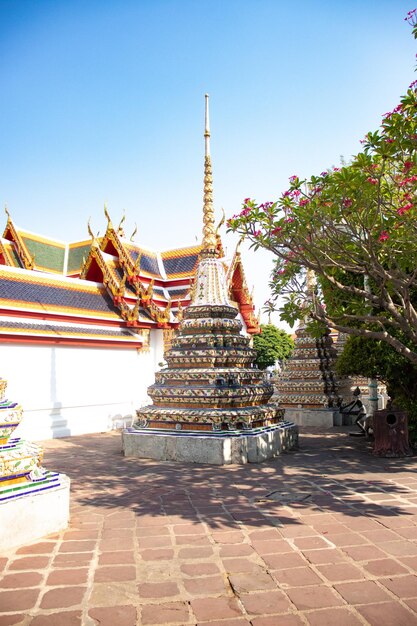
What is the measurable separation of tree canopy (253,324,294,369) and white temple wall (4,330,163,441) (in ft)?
71.1

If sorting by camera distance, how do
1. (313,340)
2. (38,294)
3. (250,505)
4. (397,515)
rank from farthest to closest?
(313,340) → (38,294) → (250,505) → (397,515)

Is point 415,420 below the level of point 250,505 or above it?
above

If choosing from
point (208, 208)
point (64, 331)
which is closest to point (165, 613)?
point (208, 208)

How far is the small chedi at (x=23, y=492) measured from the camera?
196 inches

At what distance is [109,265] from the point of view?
63.9 feet

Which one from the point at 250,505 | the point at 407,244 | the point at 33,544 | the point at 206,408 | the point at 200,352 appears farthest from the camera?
the point at 200,352

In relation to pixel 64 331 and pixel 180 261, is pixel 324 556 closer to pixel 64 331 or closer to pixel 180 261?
pixel 64 331

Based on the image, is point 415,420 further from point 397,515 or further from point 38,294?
point 38,294

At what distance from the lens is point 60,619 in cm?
352

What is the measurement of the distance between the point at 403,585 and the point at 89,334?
13.1 metres

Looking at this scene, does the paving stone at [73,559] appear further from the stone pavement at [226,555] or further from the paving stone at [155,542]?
the paving stone at [155,542]

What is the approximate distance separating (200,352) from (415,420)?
4.89 metres

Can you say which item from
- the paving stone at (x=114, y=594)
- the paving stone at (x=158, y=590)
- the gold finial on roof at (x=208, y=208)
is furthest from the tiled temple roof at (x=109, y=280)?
the paving stone at (x=158, y=590)

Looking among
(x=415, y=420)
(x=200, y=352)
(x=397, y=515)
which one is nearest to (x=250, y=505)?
(x=397, y=515)
